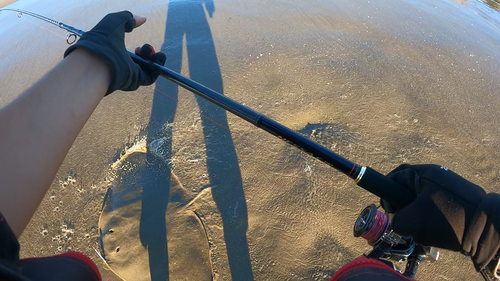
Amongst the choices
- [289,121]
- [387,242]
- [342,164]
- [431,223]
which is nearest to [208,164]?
[289,121]

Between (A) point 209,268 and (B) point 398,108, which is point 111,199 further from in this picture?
(B) point 398,108

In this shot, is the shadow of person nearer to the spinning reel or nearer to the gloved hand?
the spinning reel

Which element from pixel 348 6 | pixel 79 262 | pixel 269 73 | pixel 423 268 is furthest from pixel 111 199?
pixel 348 6

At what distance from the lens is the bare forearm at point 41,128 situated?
99 centimetres

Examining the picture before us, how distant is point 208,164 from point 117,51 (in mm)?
1431

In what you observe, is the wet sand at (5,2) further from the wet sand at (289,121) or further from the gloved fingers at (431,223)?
the gloved fingers at (431,223)

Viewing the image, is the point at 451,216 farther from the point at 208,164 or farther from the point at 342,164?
the point at 208,164

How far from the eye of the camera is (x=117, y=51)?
5.20 feet

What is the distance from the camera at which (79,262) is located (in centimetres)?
117

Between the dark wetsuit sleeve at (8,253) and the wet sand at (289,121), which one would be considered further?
the wet sand at (289,121)

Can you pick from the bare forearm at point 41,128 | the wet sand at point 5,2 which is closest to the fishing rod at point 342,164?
the bare forearm at point 41,128

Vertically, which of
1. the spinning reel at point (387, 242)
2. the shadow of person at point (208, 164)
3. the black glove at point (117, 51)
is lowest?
the shadow of person at point (208, 164)

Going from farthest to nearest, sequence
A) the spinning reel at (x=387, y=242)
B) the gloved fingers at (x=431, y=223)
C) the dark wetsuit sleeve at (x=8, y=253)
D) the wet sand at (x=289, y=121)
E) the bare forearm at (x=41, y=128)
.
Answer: the wet sand at (x=289, y=121) → the spinning reel at (x=387, y=242) → the gloved fingers at (x=431, y=223) → the bare forearm at (x=41, y=128) → the dark wetsuit sleeve at (x=8, y=253)

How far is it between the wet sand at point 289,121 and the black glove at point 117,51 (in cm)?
114
